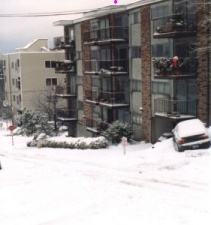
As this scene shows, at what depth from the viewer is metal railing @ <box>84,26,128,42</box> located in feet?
102

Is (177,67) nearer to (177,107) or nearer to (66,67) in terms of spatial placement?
(177,107)

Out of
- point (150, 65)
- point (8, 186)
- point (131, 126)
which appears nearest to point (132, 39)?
point (150, 65)

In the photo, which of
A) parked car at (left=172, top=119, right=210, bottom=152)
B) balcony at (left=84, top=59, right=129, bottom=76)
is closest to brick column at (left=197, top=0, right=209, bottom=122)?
parked car at (left=172, top=119, right=210, bottom=152)

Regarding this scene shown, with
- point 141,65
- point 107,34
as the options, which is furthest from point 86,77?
point 141,65

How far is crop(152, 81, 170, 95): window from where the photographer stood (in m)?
26.7

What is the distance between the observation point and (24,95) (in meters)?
55.8

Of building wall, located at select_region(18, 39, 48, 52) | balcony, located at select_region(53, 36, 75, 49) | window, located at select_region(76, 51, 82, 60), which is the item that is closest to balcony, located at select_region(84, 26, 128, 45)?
window, located at select_region(76, 51, 82, 60)

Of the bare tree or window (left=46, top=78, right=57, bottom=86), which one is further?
window (left=46, top=78, right=57, bottom=86)

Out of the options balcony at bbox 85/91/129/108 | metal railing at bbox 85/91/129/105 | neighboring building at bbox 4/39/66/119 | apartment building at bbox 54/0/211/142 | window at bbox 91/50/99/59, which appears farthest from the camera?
neighboring building at bbox 4/39/66/119

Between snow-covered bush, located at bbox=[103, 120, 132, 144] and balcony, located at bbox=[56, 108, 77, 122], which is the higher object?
snow-covered bush, located at bbox=[103, 120, 132, 144]

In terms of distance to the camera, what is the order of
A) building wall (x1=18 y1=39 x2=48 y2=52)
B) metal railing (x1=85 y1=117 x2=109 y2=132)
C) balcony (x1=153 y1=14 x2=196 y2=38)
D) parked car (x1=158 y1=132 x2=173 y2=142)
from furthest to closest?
building wall (x1=18 y1=39 x2=48 y2=52) → metal railing (x1=85 y1=117 x2=109 y2=132) → parked car (x1=158 y1=132 x2=173 y2=142) → balcony (x1=153 y1=14 x2=196 y2=38)

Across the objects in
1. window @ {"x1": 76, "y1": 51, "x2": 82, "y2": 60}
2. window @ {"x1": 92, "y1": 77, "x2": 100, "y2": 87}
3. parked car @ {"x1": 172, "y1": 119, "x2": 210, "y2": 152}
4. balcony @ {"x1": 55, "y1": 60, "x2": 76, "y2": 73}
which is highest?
window @ {"x1": 76, "y1": 51, "x2": 82, "y2": 60}

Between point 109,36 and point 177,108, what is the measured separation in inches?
365

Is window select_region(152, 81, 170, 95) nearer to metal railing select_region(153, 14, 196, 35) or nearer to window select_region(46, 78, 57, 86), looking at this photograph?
metal railing select_region(153, 14, 196, 35)
